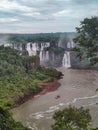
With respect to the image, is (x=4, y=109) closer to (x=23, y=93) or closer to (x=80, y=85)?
(x=23, y=93)

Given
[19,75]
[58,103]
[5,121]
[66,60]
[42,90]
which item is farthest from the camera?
[66,60]

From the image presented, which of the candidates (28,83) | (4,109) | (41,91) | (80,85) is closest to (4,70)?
(28,83)

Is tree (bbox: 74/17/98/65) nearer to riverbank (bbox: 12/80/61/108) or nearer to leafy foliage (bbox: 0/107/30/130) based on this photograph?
leafy foliage (bbox: 0/107/30/130)

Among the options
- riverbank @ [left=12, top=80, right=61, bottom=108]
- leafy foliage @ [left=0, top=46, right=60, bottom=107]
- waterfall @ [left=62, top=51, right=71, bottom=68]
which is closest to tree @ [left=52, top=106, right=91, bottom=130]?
riverbank @ [left=12, top=80, right=61, bottom=108]

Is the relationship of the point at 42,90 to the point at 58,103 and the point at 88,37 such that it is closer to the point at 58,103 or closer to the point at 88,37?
the point at 58,103

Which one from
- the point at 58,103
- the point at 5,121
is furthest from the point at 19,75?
the point at 5,121

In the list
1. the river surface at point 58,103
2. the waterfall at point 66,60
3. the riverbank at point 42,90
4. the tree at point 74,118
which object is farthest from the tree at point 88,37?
the waterfall at point 66,60

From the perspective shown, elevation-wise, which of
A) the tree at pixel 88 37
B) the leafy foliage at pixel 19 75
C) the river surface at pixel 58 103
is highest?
the tree at pixel 88 37

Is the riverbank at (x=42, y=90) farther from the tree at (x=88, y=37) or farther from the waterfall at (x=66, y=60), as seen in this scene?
the waterfall at (x=66, y=60)
